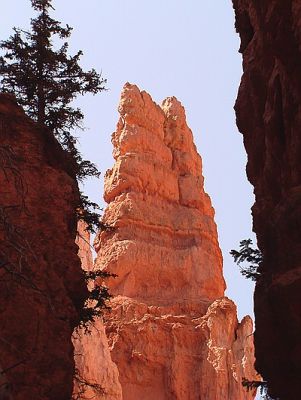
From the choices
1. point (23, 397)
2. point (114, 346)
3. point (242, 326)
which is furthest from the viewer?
point (242, 326)

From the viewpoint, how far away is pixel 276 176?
18891 millimetres

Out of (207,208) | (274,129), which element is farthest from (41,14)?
(207,208)

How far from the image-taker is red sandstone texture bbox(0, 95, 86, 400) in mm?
13750

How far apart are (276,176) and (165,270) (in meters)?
38.4

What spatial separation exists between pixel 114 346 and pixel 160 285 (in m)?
7.63

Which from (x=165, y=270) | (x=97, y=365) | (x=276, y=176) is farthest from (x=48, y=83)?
(x=165, y=270)

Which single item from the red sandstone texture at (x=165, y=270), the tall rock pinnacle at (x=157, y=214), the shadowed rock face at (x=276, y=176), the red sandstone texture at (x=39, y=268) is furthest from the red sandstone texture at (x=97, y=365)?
the tall rock pinnacle at (x=157, y=214)

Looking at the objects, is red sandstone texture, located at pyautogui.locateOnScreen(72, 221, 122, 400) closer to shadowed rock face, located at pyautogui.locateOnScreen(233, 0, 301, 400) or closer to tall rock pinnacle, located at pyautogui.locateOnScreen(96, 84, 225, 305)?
shadowed rock face, located at pyautogui.locateOnScreen(233, 0, 301, 400)

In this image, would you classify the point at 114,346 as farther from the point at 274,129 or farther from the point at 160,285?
the point at 274,129

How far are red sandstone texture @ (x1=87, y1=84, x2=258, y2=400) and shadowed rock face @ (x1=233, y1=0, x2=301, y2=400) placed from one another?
3226 centimetres

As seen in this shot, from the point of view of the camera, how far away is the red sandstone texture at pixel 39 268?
13.8 metres

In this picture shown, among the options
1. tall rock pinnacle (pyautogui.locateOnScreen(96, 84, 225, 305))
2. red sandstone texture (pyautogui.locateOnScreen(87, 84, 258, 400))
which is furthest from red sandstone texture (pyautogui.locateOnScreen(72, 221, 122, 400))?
tall rock pinnacle (pyautogui.locateOnScreen(96, 84, 225, 305))

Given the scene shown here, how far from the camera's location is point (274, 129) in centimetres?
1870

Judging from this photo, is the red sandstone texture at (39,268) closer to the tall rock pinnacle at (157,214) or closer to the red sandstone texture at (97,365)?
the red sandstone texture at (97,365)
